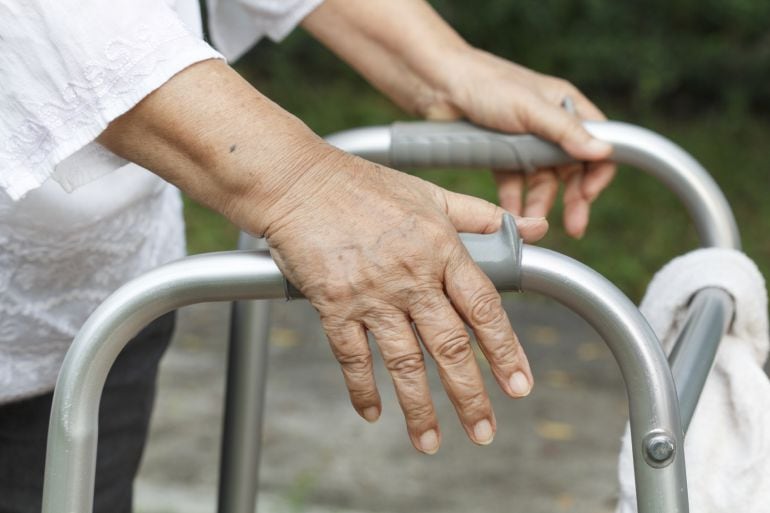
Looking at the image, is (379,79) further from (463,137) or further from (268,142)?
(268,142)

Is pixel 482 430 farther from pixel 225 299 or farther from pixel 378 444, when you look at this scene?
pixel 378 444

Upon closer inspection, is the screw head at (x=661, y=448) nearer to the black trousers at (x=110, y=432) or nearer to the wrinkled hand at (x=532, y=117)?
the wrinkled hand at (x=532, y=117)

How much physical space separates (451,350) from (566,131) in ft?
1.92

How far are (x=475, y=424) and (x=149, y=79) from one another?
0.40 m

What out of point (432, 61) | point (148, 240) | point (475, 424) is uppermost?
point (432, 61)

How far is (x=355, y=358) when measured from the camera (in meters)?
1.00

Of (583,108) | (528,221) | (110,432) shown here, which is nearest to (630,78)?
(583,108)

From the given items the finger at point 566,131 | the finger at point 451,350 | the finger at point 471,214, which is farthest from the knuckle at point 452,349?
the finger at point 566,131

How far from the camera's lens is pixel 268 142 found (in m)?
1.01

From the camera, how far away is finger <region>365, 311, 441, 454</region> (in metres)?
0.98

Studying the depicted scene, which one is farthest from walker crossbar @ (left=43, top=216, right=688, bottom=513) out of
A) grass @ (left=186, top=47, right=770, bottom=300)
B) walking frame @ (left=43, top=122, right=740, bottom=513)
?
grass @ (left=186, top=47, right=770, bottom=300)

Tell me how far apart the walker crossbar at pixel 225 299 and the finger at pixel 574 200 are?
64cm

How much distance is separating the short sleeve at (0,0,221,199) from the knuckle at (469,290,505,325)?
1.00 feet

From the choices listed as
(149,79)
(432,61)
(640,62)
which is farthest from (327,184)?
(640,62)
